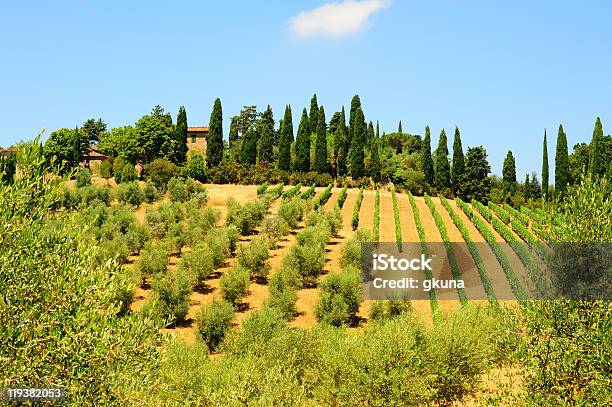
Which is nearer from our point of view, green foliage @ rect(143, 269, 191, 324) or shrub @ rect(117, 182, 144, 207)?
green foliage @ rect(143, 269, 191, 324)

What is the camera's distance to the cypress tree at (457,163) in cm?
8538

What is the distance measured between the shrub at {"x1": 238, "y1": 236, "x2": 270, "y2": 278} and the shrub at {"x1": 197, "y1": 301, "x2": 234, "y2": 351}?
9.20 meters

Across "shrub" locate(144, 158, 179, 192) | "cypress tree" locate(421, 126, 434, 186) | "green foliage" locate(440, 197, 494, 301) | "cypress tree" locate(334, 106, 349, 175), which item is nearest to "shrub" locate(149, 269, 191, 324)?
"green foliage" locate(440, 197, 494, 301)

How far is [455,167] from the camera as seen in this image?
85688 millimetres

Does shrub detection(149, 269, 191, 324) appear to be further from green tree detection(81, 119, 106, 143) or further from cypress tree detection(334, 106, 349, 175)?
green tree detection(81, 119, 106, 143)

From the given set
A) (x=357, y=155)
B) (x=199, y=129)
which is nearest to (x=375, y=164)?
(x=357, y=155)

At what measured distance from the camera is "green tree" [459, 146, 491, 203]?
83.4 m

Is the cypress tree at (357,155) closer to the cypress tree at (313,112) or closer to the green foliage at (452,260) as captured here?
the cypress tree at (313,112)

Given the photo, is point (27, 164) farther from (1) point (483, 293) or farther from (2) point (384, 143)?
(2) point (384, 143)

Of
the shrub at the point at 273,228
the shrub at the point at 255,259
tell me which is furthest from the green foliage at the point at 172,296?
the shrub at the point at 273,228

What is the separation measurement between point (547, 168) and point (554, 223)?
73737 millimetres

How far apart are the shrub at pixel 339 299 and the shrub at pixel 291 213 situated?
18.7 meters

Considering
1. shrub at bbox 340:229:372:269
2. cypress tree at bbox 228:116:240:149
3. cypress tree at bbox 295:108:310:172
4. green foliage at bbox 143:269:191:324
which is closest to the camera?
green foliage at bbox 143:269:191:324

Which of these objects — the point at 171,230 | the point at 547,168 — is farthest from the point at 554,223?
the point at 547,168
